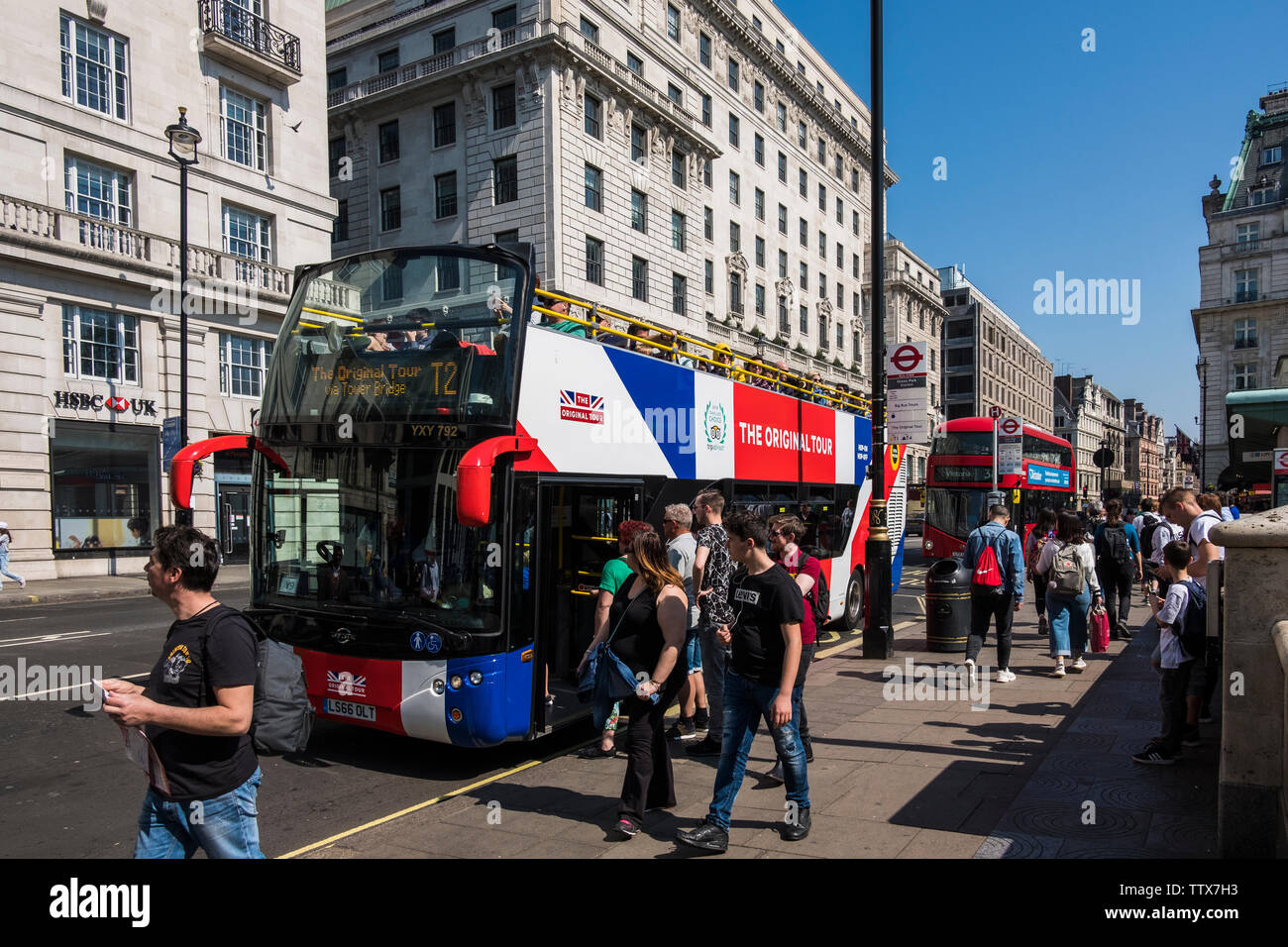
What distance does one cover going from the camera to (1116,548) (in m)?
12.2

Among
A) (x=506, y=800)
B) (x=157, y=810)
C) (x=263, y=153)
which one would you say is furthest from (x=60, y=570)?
(x=157, y=810)

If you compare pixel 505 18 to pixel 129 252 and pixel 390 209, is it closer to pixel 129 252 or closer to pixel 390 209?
pixel 390 209

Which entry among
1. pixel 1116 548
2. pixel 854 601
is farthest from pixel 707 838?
pixel 854 601

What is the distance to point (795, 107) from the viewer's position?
5284 centimetres

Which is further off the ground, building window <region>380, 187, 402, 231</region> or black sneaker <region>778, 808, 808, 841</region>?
building window <region>380, 187, 402, 231</region>

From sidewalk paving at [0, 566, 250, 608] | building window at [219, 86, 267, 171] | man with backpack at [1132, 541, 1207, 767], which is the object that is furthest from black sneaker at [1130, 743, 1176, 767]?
building window at [219, 86, 267, 171]

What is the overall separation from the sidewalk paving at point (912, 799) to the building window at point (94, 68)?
978 inches

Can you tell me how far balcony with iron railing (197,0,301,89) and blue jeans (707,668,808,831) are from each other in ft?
92.8

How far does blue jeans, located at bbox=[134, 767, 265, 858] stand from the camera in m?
3.19

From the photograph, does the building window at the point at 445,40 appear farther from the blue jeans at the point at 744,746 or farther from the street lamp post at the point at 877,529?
the blue jeans at the point at 744,746

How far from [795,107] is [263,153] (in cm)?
3458

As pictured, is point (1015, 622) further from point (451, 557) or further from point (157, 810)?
point (157, 810)

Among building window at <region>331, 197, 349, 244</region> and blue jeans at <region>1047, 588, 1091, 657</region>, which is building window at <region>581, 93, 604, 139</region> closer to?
building window at <region>331, 197, 349, 244</region>

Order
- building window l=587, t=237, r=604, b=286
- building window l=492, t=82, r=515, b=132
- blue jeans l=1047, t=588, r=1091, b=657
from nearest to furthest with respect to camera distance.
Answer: blue jeans l=1047, t=588, r=1091, b=657 → building window l=492, t=82, r=515, b=132 → building window l=587, t=237, r=604, b=286
